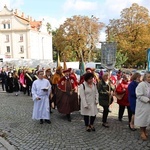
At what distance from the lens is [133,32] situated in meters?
40.3

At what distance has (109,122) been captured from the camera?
316 inches

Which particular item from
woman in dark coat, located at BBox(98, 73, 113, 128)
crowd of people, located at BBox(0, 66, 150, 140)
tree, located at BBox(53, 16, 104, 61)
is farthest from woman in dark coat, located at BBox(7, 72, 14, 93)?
tree, located at BBox(53, 16, 104, 61)

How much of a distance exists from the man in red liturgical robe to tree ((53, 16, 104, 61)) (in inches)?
1375

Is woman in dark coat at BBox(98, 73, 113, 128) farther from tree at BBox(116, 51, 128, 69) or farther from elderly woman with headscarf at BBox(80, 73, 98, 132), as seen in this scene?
tree at BBox(116, 51, 128, 69)

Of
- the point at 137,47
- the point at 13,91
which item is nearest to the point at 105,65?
the point at 13,91

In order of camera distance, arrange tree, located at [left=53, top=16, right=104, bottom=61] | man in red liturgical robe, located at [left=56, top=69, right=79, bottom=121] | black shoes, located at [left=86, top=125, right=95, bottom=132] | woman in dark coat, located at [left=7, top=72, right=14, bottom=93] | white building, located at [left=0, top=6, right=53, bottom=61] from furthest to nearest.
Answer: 1. white building, located at [left=0, top=6, right=53, bottom=61]
2. tree, located at [left=53, top=16, right=104, bottom=61]
3. woman in dark coat, located at [left=7, top=72, right=14, bottom=93]
4. man in red liturgical robe, located at [left=56, top=69, right=79, bottom=121]
5. black shoes, located at [left=86, top=125, right=95, bottom=132]

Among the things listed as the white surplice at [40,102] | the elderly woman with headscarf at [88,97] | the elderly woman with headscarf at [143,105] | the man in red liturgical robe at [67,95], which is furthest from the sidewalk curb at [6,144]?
the elderly woman with headscarf at [143,105]

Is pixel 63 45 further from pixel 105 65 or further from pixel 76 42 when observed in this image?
pixel 105 65

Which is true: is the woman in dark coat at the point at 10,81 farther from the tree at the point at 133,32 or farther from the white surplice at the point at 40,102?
the tree at the point at 133,32

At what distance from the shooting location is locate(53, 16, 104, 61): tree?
44.5m

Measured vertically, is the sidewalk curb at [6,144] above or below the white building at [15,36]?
below

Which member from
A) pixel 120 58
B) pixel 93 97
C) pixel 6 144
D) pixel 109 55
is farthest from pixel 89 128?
pixel 120 58

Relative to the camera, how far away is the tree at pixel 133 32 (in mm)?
39094

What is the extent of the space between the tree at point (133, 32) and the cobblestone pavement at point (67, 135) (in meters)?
31.7
